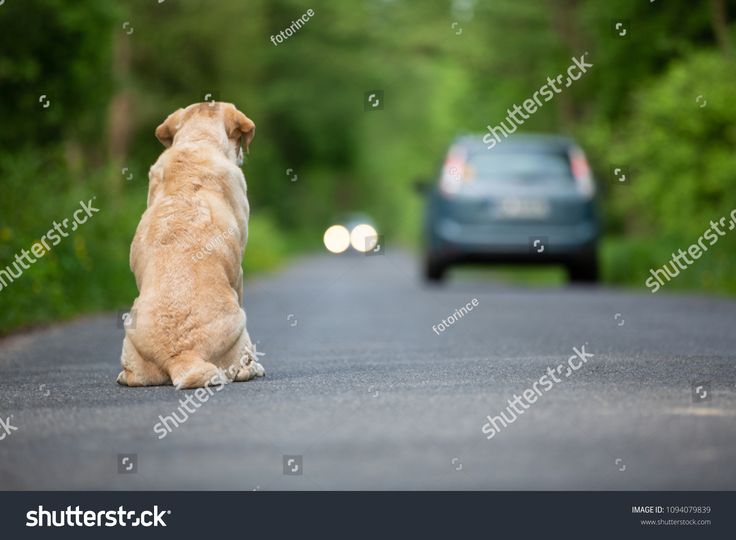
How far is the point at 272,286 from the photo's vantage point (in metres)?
24.2

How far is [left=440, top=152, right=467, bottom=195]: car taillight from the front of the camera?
18.8 meters

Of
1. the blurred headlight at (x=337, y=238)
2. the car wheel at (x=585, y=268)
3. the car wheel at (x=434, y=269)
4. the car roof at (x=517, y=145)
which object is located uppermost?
the blurred headlight at (x=337, y=238)

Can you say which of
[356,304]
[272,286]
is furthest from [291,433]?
[272,286]

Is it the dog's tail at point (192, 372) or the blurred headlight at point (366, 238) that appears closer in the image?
the dog's tail at point (192, 372)

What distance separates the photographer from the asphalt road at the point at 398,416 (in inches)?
194

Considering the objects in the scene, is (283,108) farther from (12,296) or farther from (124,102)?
(12,296)

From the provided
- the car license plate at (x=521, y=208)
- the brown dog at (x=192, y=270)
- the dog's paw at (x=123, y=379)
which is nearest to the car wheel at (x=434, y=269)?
the car license plate at (x=521, y=208)

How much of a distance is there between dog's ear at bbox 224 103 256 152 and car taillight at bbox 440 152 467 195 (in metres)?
10.5

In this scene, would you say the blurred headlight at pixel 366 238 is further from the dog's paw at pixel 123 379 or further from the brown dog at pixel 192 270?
the dog's paw at pixel 123 379

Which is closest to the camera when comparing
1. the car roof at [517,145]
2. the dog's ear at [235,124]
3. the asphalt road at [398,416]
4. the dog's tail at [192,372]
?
the asphalt road at [398,416]

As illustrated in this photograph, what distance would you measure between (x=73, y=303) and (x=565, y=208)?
7039 mm

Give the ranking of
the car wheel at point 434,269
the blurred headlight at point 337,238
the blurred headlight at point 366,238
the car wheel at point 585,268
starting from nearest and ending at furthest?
the blurred headlight at point 366,238, the car wheel at point 585,268, the car wheel at point 434,269, the blurred headlight at point 337,238

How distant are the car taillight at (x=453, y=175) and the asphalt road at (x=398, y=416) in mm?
7288

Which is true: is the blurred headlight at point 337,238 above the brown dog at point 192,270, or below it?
above
